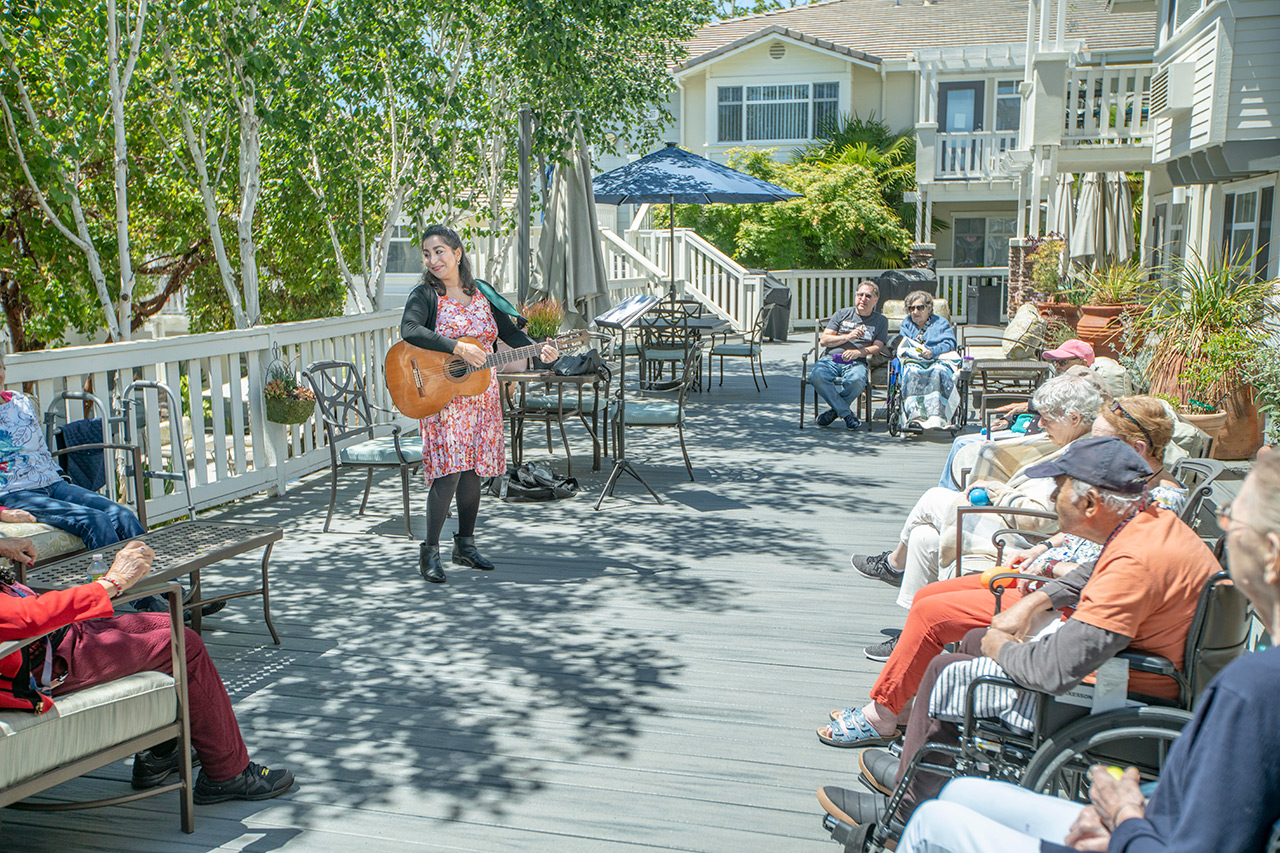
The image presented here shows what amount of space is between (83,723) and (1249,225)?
453 inches

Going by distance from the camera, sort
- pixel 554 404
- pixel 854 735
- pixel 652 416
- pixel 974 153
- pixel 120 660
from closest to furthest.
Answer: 1. pixel 120 660
2. pixel 854 735
3. pixel 652 416
4. pixel 554 404
5. pixel 974 153

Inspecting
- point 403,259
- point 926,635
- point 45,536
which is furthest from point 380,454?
point 403,259

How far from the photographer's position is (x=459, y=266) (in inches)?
205

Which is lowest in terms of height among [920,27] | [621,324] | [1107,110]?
[621,324]

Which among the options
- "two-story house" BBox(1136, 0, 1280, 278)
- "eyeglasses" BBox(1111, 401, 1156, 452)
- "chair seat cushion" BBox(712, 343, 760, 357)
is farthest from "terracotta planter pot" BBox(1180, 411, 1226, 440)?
"chair seat cushion" BBox(712, 343, 760, 357)

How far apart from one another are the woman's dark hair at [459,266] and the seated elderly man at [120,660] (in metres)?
2.26

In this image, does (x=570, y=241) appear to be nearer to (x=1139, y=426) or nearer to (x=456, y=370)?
(x=456, y=370)

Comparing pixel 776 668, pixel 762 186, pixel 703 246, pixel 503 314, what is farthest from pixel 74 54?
pixel 703 246

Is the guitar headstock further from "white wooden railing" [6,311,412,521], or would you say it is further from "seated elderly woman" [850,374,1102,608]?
"seated elderly woman" [850,374,1102,608]

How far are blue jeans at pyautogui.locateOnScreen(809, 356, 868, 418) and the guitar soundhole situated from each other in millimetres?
4931

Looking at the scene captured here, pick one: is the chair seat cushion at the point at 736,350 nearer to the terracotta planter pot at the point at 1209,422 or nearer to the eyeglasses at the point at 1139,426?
the terracotta planter pot at the point at 1209,422

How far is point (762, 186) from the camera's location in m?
12.4

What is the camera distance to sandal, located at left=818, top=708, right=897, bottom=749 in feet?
11.1

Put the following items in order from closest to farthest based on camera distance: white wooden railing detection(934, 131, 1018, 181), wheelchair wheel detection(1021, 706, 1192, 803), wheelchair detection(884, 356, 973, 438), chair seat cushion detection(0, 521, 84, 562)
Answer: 1. wheelchair wheel detection(1021, 706, 1192, 803)
2. chair seat cushion detection(0, 521, 84, 562)
3. wheelchair detection(884, 356, 973, 438)
4. white wooden railing detection(934, 131, 1018, 181)
